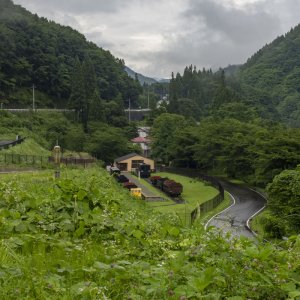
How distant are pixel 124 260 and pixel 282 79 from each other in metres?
129

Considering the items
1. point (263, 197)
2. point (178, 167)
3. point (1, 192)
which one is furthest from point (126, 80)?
point (1, 192)

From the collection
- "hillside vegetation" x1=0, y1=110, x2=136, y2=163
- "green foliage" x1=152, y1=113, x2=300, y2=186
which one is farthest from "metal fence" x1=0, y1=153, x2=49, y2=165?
"hillside vegetation" x1=0, y1=110, x2=136, y2=163

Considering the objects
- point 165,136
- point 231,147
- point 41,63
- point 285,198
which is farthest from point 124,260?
point 41,63

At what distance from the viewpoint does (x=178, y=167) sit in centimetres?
5912

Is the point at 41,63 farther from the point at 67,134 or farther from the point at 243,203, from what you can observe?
the point at 243,203

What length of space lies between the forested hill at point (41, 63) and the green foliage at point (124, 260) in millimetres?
65866

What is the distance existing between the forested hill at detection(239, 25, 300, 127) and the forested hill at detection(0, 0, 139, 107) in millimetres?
37323

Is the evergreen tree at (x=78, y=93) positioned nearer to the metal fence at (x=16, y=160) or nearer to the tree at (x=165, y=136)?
the tree at (x=165, y=136)

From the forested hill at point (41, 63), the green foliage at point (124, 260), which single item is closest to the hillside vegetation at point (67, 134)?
the forested hill at point (41, 63)

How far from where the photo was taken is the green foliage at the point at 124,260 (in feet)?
9.41

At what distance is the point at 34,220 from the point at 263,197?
3489cm

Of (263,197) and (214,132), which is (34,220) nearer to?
(263,197)

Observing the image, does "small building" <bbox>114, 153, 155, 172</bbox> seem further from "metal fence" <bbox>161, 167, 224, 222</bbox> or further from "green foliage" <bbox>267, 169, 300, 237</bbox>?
"green foliage" <bbox>267, 169, 300, 237</bbox>

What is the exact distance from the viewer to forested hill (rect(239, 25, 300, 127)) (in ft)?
338
